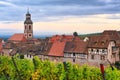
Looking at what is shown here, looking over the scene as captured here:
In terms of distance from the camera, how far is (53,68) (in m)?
23.7

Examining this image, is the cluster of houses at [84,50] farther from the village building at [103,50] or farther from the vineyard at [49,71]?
the vineyard at [49,71]

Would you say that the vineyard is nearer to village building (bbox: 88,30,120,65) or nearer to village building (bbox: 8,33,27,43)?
village building (bbox: 88,30,120,65)

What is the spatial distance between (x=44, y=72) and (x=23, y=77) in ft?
9.35

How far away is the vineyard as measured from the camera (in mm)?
21562

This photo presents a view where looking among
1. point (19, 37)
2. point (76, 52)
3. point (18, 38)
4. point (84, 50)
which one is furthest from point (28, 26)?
point (84, 50)

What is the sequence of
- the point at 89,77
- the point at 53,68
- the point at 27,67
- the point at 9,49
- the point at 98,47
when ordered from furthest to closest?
the point at 9,49
the point at 98,47
the point at 27,67
the point at 53,68
the point at 89,77

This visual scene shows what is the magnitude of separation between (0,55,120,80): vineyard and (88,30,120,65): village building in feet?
111

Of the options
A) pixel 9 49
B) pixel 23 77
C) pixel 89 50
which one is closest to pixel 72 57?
pixel 89 50

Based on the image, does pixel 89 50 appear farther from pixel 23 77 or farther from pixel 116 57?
pixel 23 77

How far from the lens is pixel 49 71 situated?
23.9 m

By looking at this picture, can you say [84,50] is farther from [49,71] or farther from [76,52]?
[49,71]

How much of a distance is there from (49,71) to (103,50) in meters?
38.1

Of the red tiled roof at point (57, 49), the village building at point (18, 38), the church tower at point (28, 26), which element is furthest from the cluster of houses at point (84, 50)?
the church tower at point (28, 26)

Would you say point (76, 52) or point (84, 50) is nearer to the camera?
point (84, 50)
